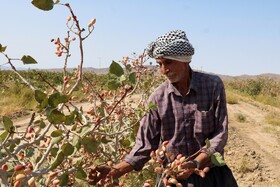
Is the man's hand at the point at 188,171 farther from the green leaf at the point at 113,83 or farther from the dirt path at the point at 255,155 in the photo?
the dirt path at the point at 255,155

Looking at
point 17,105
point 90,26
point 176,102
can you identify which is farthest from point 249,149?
point 17,105

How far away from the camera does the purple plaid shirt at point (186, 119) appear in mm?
2449

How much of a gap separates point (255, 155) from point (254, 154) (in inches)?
2.3

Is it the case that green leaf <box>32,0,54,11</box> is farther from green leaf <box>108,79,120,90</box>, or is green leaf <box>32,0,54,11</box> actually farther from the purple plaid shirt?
the purple plaid shirt

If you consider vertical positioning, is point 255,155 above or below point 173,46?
below

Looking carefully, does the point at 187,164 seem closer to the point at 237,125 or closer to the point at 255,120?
the point at 237,125

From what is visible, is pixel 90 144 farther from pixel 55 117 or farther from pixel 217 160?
pixel 217 160

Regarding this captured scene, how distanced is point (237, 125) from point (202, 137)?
9443mm

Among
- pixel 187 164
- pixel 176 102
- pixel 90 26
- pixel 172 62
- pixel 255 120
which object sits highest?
pixel 90 26

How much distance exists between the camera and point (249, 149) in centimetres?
796

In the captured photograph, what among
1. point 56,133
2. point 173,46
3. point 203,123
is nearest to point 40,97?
point 56,133

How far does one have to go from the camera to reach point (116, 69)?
155 cm

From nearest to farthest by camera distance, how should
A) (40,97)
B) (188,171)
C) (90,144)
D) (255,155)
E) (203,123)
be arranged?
(40,97) → (90,144) → (188,171) → (203,123) → (255,155)

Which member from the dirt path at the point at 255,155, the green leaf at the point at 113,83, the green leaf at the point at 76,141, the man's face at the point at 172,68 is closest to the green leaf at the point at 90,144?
the green leaf at the point at 76,141
